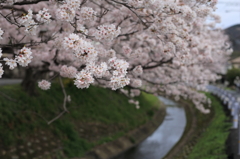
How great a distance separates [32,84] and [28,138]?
10.7 ft

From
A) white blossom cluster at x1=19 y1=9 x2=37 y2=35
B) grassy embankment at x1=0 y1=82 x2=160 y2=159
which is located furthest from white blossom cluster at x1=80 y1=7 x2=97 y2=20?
grassy embankment at x1=0 y1=82 x2=160 y2=159

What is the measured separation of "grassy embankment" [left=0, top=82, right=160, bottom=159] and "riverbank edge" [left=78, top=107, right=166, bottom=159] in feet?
0.94

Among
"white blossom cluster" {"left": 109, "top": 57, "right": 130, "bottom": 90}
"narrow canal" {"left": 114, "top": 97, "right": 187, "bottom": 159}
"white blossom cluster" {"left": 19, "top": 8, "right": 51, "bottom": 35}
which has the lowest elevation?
"narrow canal" {"left": 114, "top": 97, "right": 187, "bottom": 159}

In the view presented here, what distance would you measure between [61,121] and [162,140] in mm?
7639

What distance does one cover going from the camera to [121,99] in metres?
20.6

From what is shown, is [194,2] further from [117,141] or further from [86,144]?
[117,141]

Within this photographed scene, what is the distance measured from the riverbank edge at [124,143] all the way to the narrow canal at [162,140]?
28 centimetres

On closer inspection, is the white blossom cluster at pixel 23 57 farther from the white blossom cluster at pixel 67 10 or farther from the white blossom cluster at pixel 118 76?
the white blossom cluster at pixel 118 76

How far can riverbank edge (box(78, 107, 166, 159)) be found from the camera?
1199 cm

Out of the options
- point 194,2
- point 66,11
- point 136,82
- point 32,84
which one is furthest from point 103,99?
point 66,11

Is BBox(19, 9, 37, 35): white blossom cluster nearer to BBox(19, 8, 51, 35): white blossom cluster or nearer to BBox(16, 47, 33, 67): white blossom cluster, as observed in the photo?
BBox(19, 8, 51, 35): white blossom cluster

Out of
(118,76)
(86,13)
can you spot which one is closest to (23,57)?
(118,76)

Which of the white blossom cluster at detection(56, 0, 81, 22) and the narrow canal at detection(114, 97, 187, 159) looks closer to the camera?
the white blossom cluster at detection(56, 0, 81, 22)

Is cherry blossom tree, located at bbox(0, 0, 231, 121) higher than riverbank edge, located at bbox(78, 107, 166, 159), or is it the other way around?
cherry blossom tree, located at bbox(0, 0, 231, 121)
